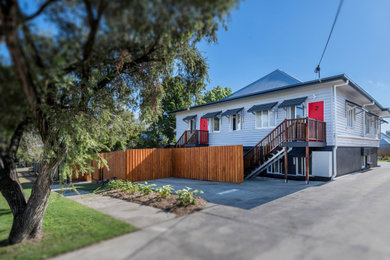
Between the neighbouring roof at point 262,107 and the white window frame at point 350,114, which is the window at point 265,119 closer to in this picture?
the neighbouring roof at point 262,107

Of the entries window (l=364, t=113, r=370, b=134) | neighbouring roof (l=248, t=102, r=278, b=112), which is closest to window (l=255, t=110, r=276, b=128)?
neighbouring roof (l=248, t=102, r=278, b=112)

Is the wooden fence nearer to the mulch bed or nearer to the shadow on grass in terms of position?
the mulch bed

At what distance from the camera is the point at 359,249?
3.33m

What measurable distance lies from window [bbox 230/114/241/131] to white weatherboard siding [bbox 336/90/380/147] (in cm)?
549

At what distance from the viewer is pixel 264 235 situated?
3.84m

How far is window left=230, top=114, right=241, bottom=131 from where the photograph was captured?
14.7 m

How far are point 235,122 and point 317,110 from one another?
202 inches

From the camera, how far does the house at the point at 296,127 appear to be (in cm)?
1045

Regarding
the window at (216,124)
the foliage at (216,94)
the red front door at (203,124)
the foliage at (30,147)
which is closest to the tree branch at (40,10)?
the foliage at (30,147)

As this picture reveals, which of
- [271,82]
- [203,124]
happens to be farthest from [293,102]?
[203,124]

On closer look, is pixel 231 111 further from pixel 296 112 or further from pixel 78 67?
pixel 78 67

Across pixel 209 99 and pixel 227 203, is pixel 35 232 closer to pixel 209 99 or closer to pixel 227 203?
pixel 227 203

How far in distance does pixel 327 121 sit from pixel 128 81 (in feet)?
31.4

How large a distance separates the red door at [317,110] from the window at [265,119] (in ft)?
6.44
